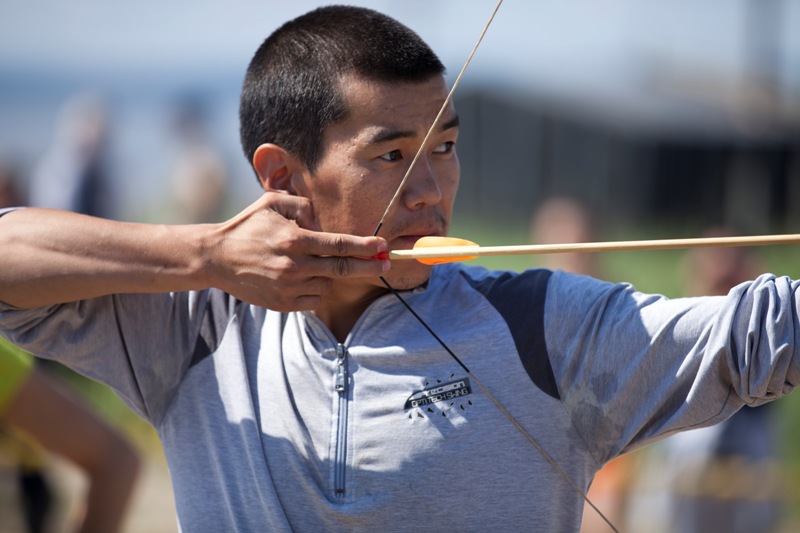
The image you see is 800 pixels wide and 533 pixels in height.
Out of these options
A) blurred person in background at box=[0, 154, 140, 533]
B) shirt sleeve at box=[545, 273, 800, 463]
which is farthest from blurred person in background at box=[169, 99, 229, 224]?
shirt sleeve at box=[545, 273, 800, 463]

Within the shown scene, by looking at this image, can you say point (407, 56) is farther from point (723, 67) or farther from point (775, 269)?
point (723, 67)

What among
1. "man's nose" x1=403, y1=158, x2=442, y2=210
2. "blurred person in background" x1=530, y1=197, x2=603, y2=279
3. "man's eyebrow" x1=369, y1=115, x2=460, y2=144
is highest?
"man's eyebrow" x1=369, y1=115, x2=460, y2=144

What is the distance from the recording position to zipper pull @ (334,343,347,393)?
176 cm

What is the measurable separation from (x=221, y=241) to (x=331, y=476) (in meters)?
0.44

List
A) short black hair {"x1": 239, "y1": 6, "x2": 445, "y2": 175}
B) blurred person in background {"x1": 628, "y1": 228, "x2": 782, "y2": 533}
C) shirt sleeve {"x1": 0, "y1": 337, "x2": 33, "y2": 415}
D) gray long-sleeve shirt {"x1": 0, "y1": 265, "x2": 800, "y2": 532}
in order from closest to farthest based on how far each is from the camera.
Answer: gray long-sleeve shirt {"x1": 0, "y1": 265, "x2": 800, "y2": 532}
short black hair {"x1": 239, "y1": 6, "x2": 445, "y2": 175}
shirt sleeve {"x1": 0, "y1": 337, "x2": 33, "y2": 415}
blurred person in background {"x1": 628, "y1": 228, "x2": 782, "y2": 533}

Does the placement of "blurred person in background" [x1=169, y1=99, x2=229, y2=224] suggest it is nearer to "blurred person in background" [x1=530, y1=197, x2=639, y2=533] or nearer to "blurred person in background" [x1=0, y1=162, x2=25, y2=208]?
"blurred person in background" [x1=0, y1=162, x2=25, y2=208]

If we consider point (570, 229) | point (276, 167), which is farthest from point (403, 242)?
point (570, 229)

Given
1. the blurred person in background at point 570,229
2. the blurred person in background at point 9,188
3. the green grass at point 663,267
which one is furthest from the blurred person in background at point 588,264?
the blurred person in background at point 9,188

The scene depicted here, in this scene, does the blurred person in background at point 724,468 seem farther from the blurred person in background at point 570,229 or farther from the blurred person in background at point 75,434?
the blurred person in background at point 75,434

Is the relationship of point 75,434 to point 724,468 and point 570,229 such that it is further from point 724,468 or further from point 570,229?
point 724,468

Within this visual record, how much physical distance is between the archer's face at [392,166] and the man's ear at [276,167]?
0.11m

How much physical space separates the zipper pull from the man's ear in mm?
326

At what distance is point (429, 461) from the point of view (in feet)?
5.47

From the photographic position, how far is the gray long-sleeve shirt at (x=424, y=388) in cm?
158
